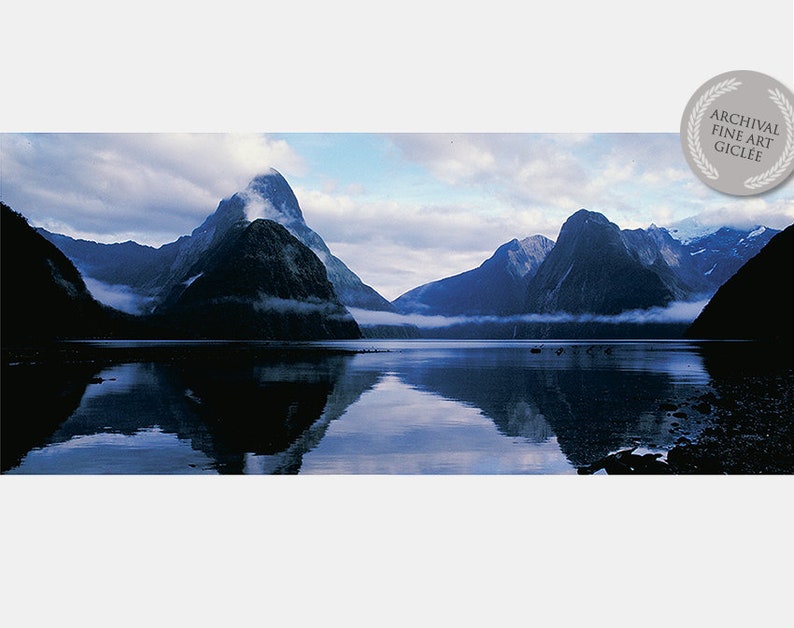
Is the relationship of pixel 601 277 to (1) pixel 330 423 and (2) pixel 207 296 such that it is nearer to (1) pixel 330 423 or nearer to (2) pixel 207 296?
(1) pixel 330 423

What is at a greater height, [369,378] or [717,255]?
[717,255]

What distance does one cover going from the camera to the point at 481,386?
91.1 feet

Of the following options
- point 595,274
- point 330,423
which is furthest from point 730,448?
point 595,274

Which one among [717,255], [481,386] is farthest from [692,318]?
[481,386]

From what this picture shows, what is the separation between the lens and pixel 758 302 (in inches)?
1016

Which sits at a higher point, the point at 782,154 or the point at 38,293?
the point at 38,293

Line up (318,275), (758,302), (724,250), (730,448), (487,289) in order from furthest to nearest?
(318,275)
(487,289)
(758,302)
(724,250)
(730,448)

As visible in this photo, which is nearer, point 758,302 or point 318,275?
point 758,302

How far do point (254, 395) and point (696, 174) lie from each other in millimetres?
17907

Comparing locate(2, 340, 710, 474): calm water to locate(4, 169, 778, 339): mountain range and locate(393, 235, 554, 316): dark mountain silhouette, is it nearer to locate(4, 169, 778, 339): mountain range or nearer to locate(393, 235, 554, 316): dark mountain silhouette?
locate(4, 169, 778, 339): mountain range

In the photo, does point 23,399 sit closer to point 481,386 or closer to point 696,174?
point 481,386

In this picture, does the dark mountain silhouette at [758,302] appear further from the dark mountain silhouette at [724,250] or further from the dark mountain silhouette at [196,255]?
the dark mountain silhouette at [196,255]

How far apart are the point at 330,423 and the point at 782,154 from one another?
13096mm
